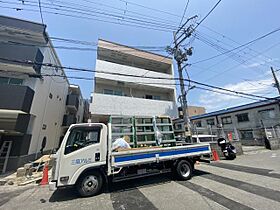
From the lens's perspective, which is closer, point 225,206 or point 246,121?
point 225,206

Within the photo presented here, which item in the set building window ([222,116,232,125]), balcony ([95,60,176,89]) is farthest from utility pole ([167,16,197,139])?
building window ([222,116,232,125])

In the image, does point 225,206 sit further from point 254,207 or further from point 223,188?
point 223,188

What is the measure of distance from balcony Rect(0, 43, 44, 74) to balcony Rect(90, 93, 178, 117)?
4.63 m

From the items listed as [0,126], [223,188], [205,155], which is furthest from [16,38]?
[223,188]

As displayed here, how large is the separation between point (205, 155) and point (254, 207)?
124 inches

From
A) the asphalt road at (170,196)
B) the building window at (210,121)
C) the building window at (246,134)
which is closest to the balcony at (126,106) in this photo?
the asphalt road at (170,196)

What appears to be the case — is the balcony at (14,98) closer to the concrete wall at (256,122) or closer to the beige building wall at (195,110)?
the concrete wall at (256,122)

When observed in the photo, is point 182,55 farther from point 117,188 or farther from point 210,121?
point 210,121

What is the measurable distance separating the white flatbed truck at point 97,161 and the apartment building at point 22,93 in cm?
515

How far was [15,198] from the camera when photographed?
4953mm

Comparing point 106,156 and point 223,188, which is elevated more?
point 106,156

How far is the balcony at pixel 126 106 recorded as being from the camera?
12008 mm

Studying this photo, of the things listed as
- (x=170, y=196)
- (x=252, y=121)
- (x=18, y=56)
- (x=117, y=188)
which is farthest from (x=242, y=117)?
(x=18, y=56)

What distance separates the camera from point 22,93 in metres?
8.95
